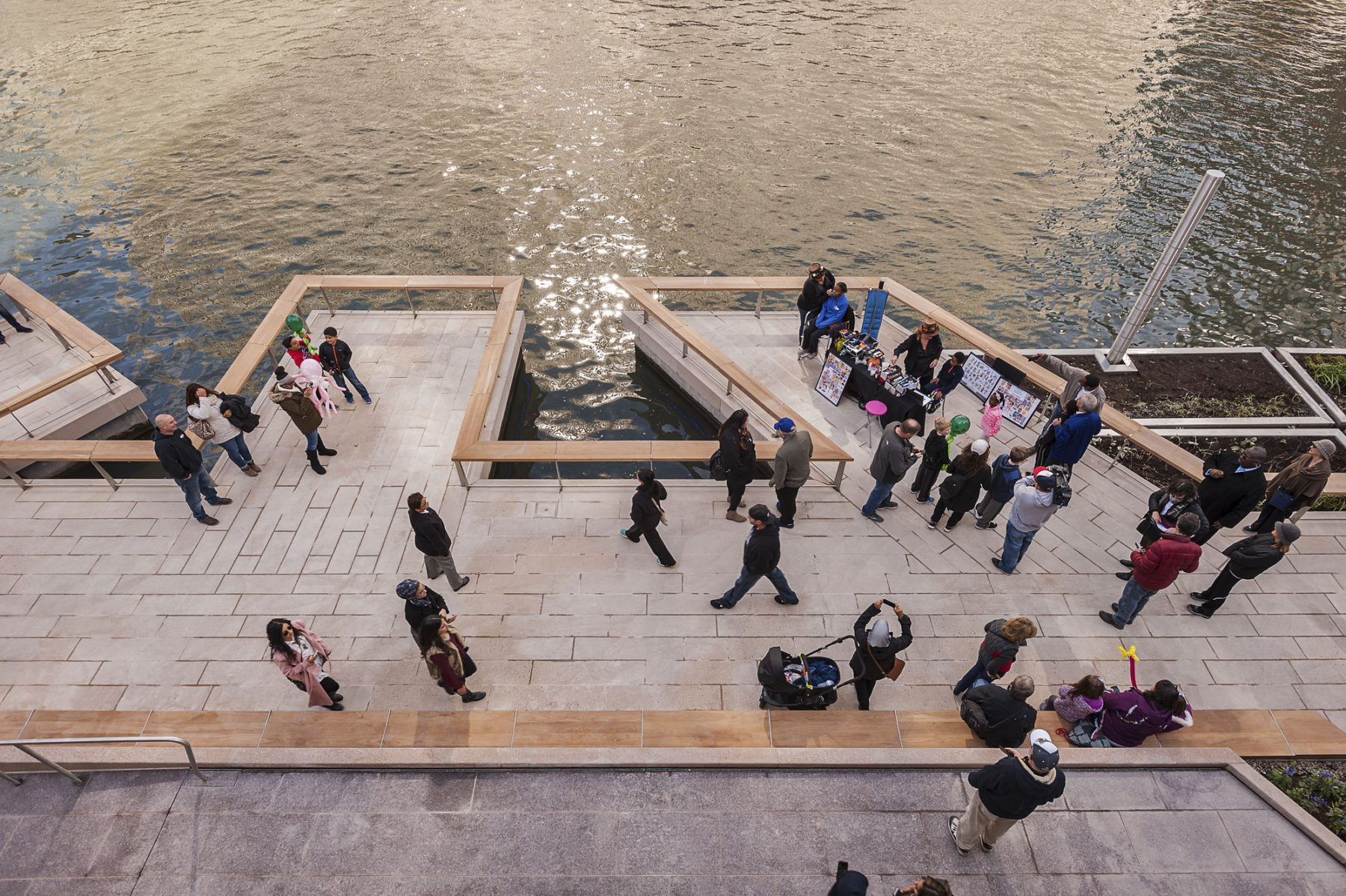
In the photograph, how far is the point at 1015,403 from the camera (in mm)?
11070

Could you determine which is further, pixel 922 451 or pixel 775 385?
pixel 775 385

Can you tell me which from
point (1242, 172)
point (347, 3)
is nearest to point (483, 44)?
point (347, 3)

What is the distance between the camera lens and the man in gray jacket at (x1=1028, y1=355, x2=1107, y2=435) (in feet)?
30.5

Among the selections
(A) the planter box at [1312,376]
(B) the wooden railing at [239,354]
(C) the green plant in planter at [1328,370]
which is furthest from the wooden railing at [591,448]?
(C) the green plant in planter at [1328,370]

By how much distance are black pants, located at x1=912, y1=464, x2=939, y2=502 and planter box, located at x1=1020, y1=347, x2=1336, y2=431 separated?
571cm

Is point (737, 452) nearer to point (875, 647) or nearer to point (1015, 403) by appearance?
point (875, 647)

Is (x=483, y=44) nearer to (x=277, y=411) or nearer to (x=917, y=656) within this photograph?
(x=277, y=411)

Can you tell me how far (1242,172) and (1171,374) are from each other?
14.5 meters

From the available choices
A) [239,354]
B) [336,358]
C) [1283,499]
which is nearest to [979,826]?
[1283,499]

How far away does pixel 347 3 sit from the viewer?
37.1 m

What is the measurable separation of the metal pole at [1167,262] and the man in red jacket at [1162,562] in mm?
7729

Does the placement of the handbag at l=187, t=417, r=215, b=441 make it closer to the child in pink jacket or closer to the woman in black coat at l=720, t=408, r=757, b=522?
the woman in black coat at l=720, t=408, r=757, b=522

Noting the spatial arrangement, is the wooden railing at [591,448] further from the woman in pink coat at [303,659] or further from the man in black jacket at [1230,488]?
the man in black jacket at [1230,488]

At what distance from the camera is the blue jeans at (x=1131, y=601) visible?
25.2 ft
